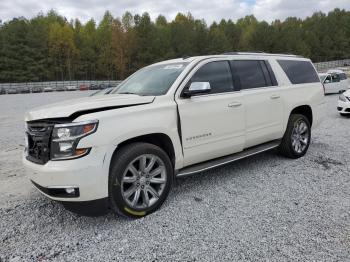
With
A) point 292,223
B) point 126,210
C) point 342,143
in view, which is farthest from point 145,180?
point 342,143

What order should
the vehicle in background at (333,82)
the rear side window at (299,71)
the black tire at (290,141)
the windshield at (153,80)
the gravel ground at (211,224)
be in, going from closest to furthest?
the gravel ground at (211,224)
the windshield at (153,80)
the black tire at (290,141)
the rear side window at (299,71)
the vehicle in background at (333,82)

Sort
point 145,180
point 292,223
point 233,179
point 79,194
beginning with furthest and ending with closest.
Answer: point 233,179 → point 145,180 → point 292,223 → point 79,194

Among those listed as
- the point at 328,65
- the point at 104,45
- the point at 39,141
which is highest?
the point at 104,45

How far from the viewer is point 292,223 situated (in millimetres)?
3328

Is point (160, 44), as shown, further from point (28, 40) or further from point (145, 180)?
point (145, 180)

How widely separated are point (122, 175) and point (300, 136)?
3.81 meters

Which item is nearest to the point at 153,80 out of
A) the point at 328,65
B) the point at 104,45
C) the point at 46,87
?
the point at 46,87

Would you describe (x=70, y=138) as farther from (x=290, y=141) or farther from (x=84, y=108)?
(x=290, y=141)

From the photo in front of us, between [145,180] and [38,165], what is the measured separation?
3.83 ft

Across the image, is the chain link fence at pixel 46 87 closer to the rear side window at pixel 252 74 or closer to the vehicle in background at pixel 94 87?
the vehicle in background at pixel 94 87

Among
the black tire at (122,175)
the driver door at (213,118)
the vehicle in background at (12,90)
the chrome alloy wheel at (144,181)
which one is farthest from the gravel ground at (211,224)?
the vehicle in background at (12,90)

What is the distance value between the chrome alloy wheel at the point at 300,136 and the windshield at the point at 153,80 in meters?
2.62

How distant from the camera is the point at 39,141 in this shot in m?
3.31

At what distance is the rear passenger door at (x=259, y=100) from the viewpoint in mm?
4641
